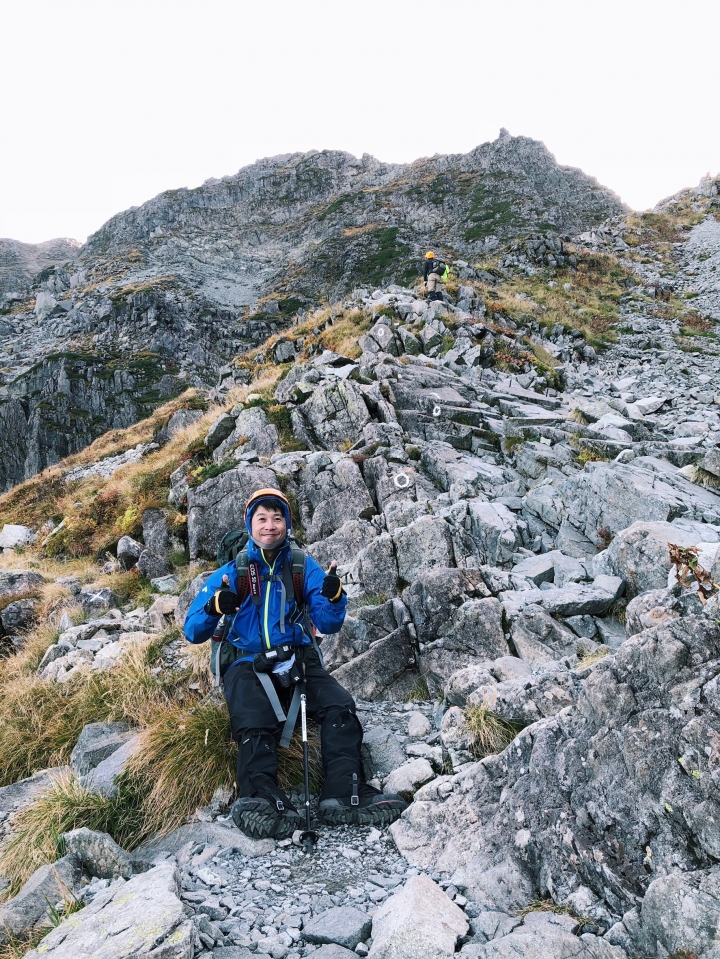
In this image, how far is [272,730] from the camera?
4.65 metres

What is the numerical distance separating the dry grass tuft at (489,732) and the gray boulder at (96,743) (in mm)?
3650

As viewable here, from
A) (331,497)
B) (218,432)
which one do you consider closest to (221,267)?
(218,432)

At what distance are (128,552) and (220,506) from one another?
2.46m

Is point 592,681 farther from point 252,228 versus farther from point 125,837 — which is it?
point 252,228

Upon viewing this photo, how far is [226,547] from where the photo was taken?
230 inches

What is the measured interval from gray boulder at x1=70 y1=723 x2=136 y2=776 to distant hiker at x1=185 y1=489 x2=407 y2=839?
1.50 m

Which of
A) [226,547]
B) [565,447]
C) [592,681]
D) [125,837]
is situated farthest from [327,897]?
[565,447]

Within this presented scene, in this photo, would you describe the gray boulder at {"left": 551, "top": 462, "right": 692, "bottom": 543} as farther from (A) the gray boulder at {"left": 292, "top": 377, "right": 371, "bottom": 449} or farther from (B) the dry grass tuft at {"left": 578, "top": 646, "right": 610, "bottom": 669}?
(A) the gray boulder at {"left": 292, "top": 377, "right": 371, "bottom": 449}

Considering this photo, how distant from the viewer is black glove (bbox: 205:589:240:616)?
4961 millimetres

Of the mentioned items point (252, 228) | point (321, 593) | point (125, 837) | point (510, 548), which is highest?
point (252, 228)

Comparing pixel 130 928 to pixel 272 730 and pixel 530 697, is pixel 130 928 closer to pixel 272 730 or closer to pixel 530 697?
pixel 272 730

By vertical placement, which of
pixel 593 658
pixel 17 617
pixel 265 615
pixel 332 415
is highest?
pixel 332 415

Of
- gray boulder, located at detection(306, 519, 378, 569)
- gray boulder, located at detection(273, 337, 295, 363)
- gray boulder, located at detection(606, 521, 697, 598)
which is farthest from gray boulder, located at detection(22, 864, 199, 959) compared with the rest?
gray boulder, located at detection(273, 337, 295, 363)

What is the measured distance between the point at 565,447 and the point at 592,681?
26.2 feet
